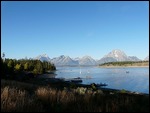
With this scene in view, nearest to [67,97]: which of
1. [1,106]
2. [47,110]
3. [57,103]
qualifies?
[57,103]

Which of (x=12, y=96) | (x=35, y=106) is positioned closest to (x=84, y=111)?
(x=35, y=106)

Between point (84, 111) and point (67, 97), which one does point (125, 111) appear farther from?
point (67, 97)

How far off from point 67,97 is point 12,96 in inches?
88.0

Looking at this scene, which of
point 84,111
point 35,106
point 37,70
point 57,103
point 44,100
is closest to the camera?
point 84,111

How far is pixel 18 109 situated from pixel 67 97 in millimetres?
2572

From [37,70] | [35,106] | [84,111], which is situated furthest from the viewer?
[37,70]

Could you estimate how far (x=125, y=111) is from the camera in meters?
9.49

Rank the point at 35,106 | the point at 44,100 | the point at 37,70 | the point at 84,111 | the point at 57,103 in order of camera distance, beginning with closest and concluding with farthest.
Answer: the point at 84,111
the point at 35,106
the point at 57,103
the point at 44,100
the point at 37,70

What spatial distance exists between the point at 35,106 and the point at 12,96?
183 centimetres

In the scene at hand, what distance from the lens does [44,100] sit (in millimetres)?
11484

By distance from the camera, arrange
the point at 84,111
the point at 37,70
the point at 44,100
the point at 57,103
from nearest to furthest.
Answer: the point at 84,111 < the point at 57,103 < the point at 44,100 < the point at 37,70

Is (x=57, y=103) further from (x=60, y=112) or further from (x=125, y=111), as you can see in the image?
(x=125, y=111)

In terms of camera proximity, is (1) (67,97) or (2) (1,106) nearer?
(2) (1,106)

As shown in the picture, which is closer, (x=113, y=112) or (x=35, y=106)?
(x=113, y=112)
